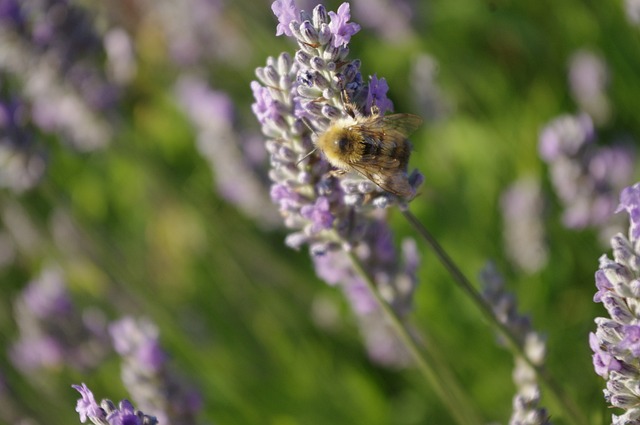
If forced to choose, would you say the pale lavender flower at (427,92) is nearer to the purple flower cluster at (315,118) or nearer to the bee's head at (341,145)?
the purple flower cluster at (315,118)

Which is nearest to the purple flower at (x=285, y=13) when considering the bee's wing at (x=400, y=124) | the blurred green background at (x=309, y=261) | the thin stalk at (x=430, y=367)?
the bee's wing at (x=400, y=124)

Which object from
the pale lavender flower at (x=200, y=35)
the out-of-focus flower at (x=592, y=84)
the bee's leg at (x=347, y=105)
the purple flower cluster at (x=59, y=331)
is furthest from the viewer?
the pale lavender flower at (x=200, y=35)

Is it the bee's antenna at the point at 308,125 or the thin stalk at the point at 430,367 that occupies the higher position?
the bee's antenna at the point at 308,125

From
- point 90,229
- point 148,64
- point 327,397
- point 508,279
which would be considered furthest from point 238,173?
point 148,64

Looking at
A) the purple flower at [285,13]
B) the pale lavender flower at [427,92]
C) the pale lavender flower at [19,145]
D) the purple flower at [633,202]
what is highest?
the pale lavender flower at [19,145]

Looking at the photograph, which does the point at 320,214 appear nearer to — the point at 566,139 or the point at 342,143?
the point at 342,143

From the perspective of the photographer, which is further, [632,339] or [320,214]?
[320,214]

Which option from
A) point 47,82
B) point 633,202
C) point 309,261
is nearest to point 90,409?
point 633,202
